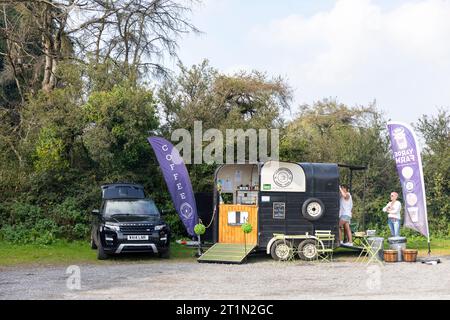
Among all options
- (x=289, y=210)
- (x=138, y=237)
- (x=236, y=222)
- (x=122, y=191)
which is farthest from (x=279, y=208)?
(x=122, y=191)

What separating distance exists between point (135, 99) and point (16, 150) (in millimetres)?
4425

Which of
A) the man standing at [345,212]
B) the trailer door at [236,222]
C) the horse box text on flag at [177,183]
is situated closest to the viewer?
the trailer door at [236,222]

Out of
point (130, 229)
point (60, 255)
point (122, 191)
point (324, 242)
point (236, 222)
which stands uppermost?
point (122, 191)

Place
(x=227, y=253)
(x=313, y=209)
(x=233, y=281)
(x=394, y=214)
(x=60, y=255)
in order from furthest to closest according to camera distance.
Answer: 1. (x=394, y=214)
2. (x=60, y=255)
3. (x=313, y=209)
4. (x=227, y=253)
5. (x=233, y=281)

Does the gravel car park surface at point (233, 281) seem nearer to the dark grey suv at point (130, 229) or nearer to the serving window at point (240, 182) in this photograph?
the dark grey suv at point (130, 229)

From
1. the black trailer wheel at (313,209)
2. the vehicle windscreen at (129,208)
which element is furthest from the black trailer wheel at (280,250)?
the vehicle windscreen at (129,208)

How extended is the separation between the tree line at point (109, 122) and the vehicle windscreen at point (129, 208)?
97.5 inches

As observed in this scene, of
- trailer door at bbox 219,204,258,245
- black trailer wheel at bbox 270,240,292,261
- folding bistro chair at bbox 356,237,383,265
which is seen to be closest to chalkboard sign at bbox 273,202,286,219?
trailer door at bbox 219,204,258,245

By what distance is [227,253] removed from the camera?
51.9ft

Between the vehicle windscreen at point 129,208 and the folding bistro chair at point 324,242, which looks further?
the vehicle windscreen at point 129,208

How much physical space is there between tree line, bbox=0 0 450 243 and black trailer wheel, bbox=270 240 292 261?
5137mm

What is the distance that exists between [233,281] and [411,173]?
707 centimetres

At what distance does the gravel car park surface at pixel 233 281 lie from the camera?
10547mm

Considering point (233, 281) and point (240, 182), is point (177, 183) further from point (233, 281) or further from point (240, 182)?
point (233, 281)
